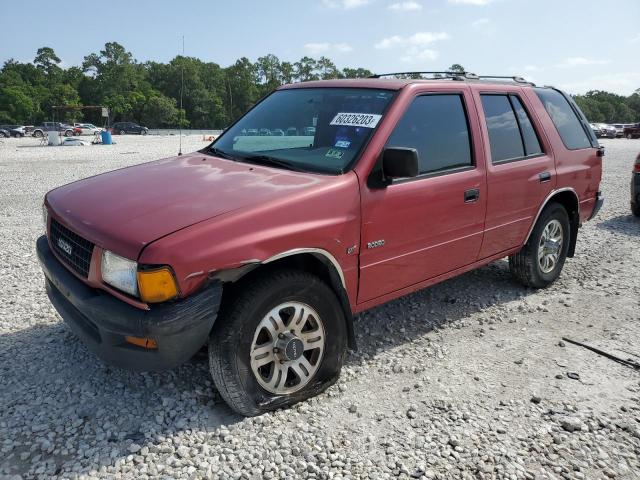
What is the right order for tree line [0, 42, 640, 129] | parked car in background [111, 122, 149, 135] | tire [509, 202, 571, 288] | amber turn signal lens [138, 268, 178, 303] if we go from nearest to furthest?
amber turn signal lens [138, 268, 178, 303] → tire [509, 202, 571, 288] → parked car in background [111, 122, 149, 135] → tree line [0, 42, 640, 129]

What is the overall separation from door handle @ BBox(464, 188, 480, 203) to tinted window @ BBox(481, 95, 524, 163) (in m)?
0.38

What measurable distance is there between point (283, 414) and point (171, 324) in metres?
0.96

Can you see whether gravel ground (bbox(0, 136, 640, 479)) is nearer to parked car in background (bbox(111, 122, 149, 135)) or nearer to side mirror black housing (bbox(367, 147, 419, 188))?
side mirror black housing (bbox(367, 147, 419, 188))

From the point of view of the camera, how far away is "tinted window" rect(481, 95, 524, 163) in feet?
13.1

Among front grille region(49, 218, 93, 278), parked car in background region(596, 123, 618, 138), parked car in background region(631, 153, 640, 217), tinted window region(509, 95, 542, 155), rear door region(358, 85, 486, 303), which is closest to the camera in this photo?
front grille region(49, 218, 93, 278)

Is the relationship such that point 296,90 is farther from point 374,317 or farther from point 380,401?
point 380,401

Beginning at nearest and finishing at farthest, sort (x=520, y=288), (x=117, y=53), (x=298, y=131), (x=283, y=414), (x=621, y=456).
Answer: (x=621, y=456)
(x=283, y=414)
(x=298, y=131)
(x=520, y=288)
(x=117, y=53)

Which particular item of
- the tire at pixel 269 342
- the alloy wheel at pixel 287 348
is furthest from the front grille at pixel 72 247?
the alloy wheel at pixel 287 348

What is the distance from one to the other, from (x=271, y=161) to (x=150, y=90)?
99.6 m

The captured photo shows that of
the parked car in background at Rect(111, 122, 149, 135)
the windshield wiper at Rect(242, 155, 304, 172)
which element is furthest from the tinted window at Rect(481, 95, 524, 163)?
the parked car in background at Rect(111, 122, 149, 135)

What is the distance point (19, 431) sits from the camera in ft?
8.79

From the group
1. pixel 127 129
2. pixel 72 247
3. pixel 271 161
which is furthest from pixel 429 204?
pixel 127 129

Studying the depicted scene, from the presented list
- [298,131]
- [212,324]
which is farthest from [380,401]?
[298,131]

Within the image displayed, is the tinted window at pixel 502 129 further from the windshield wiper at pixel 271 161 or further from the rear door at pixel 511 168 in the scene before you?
the windshield wiper at pixel 271 161
